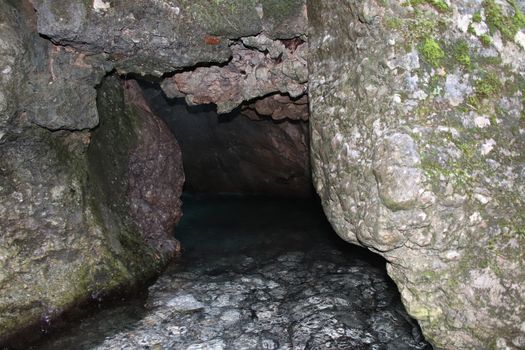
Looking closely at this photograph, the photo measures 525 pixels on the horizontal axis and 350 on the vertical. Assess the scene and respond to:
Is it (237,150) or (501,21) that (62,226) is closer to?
(501,21)

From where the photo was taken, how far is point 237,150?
9039 mm

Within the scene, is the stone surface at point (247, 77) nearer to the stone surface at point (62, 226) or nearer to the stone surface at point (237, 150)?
the stone surface at point (62, 226)

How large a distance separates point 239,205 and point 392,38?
6.79 metres

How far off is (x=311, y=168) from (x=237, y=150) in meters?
4.90

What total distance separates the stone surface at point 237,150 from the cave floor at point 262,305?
2.12m

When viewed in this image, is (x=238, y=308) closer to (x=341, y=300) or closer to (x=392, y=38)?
(x=341, y=300)

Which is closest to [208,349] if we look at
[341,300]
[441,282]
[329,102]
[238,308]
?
[238,308]

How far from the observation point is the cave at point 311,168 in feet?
9.46

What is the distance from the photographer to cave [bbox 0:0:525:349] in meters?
2.88

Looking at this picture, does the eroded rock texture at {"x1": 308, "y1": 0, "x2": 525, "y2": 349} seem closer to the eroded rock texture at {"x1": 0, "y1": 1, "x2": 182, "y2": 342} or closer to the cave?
the cave

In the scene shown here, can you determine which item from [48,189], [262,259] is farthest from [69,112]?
[262,259]

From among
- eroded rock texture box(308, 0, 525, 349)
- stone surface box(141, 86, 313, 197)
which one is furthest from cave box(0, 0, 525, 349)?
stone surface box(141, 86, 313, 197)

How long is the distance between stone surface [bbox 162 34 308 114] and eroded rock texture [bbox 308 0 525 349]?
3.52 ft

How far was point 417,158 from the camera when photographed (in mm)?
2818
